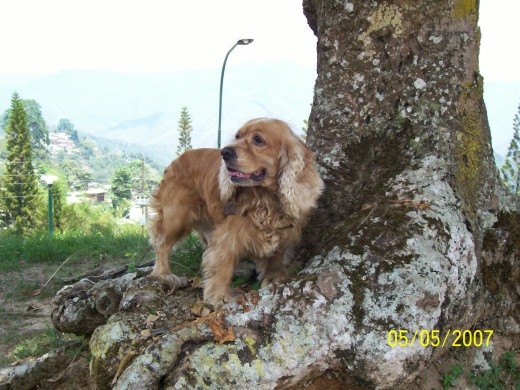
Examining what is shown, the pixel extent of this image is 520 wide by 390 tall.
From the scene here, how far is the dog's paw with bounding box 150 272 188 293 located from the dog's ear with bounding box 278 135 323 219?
3.91 feet

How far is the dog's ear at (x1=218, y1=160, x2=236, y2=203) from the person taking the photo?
13.8 ft

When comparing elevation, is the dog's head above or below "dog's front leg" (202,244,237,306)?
above

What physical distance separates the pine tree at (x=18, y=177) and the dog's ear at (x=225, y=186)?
47.7 m

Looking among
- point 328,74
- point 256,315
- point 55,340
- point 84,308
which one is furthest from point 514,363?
point 55,340

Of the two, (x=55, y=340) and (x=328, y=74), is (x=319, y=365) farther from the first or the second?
(x=55, y=340)

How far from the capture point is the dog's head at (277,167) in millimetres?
4098

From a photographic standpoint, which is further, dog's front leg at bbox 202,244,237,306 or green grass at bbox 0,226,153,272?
green grass at bbox 0,226,153,272

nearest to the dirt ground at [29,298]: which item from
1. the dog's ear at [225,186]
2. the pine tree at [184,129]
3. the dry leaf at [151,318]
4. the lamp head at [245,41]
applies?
the dry leaf at [151,318]

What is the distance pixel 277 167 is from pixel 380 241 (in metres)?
1.06

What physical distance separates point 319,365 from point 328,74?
2477mm

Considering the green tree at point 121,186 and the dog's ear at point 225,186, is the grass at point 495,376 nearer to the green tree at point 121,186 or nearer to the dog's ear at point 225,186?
the dog's ear at point 225,186

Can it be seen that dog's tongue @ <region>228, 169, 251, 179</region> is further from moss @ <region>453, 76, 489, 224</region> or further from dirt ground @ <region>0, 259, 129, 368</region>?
dirt ground @ <region>0, 259, 129, 368</region>
